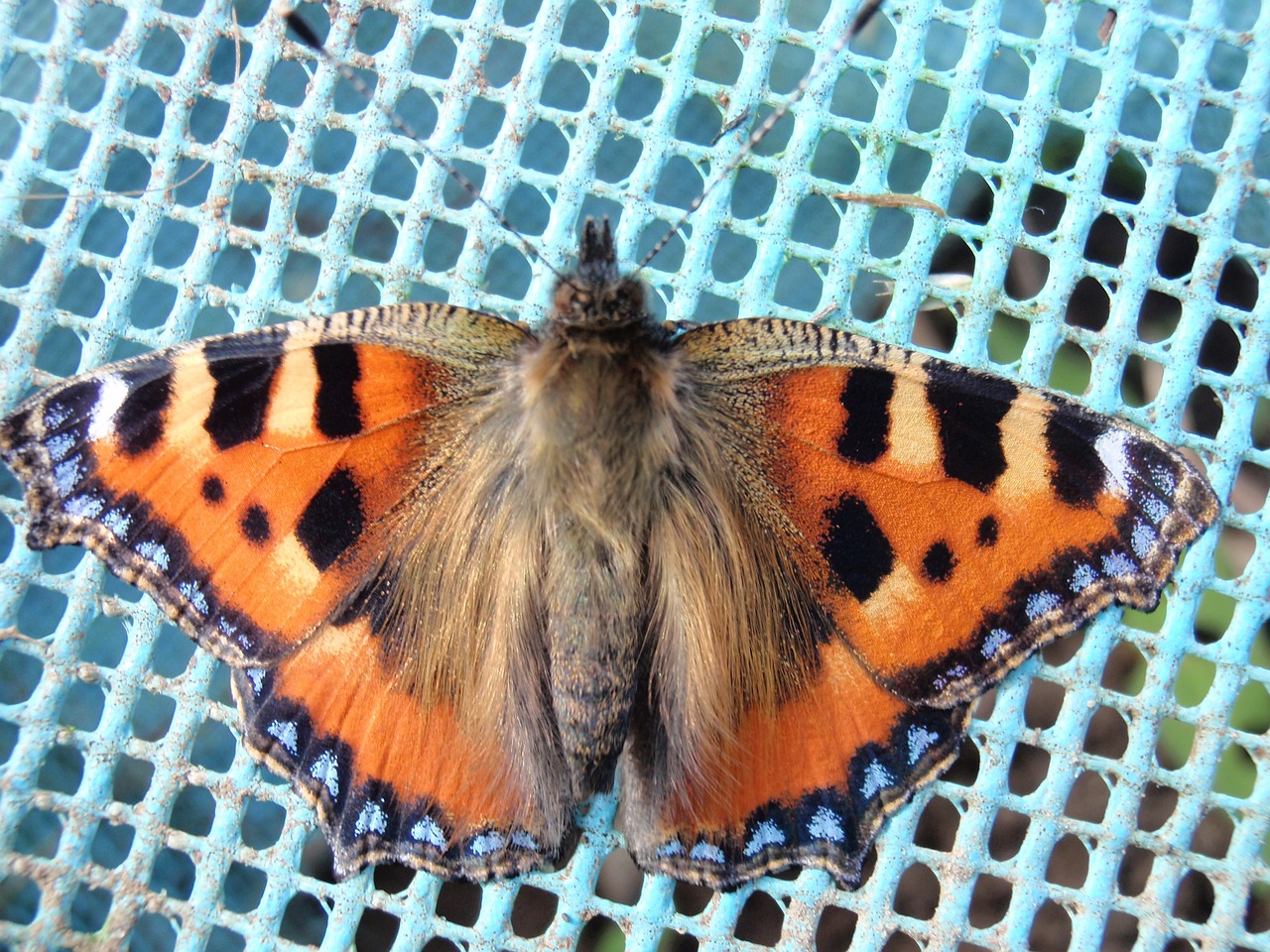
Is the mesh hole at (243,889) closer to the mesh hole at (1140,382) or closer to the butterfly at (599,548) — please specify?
the butterfly at (599,548)

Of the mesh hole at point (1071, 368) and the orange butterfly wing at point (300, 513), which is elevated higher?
the mesh hole at point (1071, 368)

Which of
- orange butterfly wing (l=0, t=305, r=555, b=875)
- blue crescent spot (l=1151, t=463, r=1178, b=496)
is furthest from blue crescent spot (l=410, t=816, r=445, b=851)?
blue crescent spot (l=1151, t=463, r=1178, b=496)

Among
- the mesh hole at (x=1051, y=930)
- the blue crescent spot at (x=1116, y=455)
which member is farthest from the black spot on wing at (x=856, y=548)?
the mesh hole at (x=1051, y=930)

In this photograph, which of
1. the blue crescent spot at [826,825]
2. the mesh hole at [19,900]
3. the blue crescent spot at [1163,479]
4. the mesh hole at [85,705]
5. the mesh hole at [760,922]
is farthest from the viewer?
the mesh hole at [760,922]

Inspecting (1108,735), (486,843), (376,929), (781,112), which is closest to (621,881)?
(376,929)

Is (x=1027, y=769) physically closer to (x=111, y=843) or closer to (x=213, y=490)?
(x=213, y=490)

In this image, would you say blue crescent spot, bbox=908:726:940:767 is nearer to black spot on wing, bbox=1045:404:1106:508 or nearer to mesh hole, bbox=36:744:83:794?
black spot on wing, bbox=1045:404:1106:508

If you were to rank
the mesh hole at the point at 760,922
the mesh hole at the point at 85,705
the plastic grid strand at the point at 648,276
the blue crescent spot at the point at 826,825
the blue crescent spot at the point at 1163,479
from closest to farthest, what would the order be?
the blue crescent spot at the point at 1163,479 → the blue crescent spot at the point at 826,825 → the plastic grid strand at the point at 648,276 → the mesh hole at the point at 85,705 → the mesh hole at the point at 760,922

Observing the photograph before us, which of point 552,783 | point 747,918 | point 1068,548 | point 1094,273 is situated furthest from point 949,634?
point 747,918
